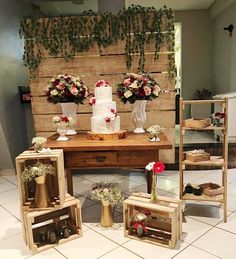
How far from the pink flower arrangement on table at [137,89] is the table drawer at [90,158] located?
69cm

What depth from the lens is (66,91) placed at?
9.16 feet

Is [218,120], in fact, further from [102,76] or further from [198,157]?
[102,76]

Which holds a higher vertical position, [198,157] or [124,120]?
[124,120]

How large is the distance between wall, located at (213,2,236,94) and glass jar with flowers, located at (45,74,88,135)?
3.94m

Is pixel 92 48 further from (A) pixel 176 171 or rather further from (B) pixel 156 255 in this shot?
(B) pixel 156 255

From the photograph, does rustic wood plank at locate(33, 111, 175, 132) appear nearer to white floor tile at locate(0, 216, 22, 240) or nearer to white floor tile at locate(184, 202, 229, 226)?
white floor tile at locate(184, 202, 229, 226)

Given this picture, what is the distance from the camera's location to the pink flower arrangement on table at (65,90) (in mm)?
2771

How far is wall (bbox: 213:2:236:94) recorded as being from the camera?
219 inches

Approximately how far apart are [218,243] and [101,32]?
2.86 metres

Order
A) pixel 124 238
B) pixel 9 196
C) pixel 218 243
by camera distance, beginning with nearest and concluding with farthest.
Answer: pixel 218 243
pixel 124 238
pixel 9 196

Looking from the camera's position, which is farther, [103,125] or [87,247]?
[103,125]

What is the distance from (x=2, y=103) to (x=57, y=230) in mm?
2395

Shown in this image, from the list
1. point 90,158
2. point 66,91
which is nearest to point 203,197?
point 90,158

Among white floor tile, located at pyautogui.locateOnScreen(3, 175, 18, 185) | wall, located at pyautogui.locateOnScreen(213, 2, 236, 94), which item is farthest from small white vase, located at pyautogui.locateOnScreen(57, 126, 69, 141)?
wall, located at pyautogui.locateOnScreen(213, 2, 236, 94)
